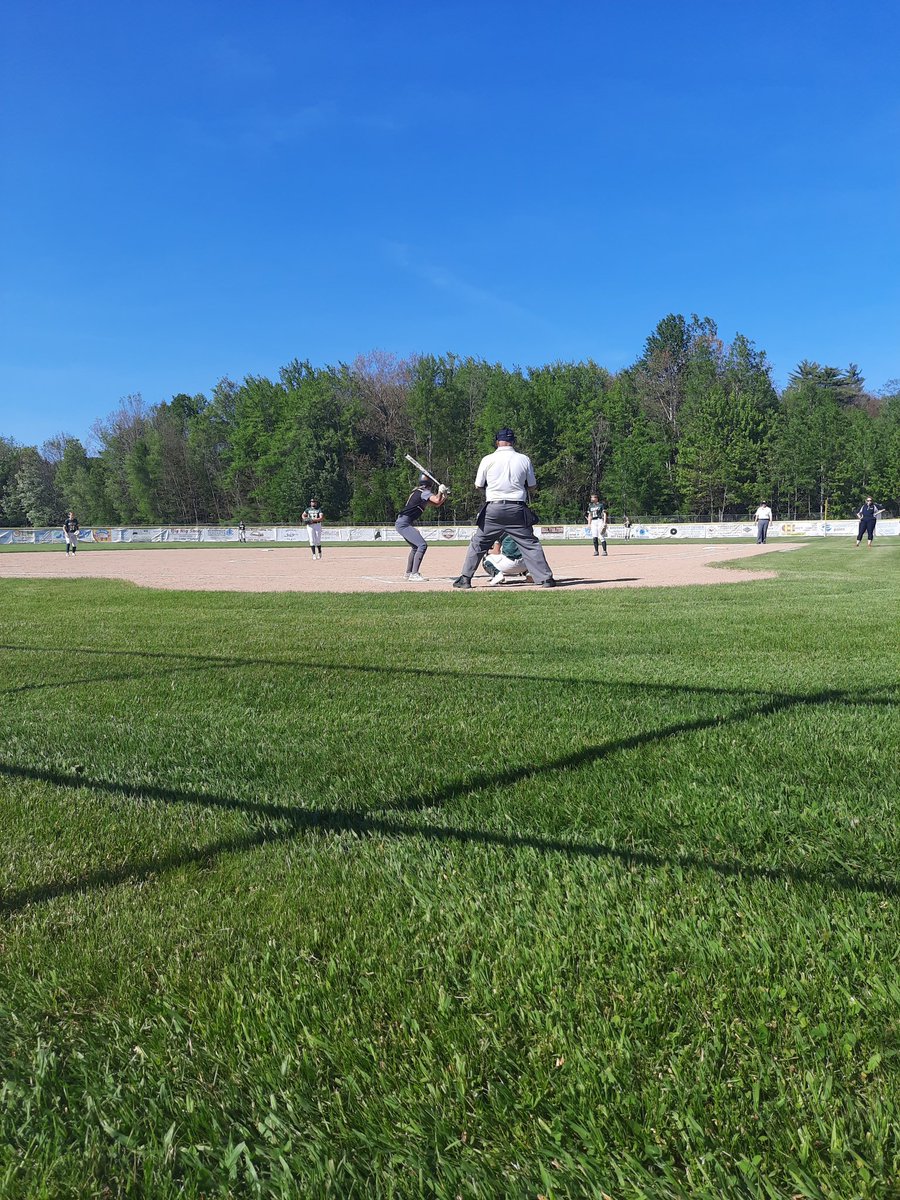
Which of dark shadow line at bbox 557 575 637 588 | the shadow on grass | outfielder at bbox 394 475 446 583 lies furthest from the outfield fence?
the shadow on grass

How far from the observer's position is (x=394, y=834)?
2.65 m

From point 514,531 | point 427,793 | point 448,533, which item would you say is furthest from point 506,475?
point 448,533

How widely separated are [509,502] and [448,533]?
51.1 meters

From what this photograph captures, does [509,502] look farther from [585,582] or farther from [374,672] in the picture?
[374,672]

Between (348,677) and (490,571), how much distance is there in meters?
8.71

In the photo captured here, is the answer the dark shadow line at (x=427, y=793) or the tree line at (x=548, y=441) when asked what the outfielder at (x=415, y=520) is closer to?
the dark shadow line at (x=427, y=793)

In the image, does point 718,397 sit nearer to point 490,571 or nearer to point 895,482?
point 895,482

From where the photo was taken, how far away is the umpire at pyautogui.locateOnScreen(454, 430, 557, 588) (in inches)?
450

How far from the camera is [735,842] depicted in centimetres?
248

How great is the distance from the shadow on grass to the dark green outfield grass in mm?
14

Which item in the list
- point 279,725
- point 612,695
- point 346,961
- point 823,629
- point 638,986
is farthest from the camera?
point 823,629

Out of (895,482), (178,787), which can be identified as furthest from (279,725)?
(895,482)

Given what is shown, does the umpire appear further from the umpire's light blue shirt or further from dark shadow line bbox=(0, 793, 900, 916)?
dark shadow line bbox=(0, 793, 900, 916)

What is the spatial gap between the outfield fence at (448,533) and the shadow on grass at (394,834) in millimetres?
52514
